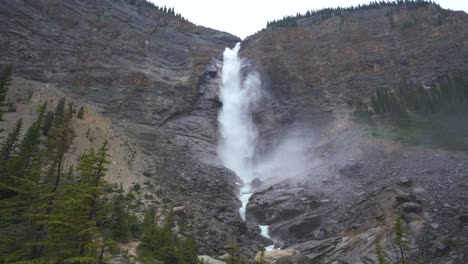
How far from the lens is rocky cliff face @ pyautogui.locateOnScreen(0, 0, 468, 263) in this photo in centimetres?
2856

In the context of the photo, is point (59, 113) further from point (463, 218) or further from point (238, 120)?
point (463, 218)

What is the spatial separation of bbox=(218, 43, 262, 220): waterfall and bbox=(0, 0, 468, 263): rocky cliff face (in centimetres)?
191

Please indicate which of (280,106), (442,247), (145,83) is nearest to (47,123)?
(145,83)

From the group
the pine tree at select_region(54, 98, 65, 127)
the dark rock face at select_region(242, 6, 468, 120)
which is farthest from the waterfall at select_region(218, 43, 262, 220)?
the pine tree at select_region(54, 98, 65, 127)

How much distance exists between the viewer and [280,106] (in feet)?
202

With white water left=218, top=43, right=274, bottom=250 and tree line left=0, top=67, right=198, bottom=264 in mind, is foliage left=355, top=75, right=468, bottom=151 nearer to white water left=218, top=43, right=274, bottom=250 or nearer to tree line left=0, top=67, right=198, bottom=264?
white water left=218, top=43, right=274, bottom=250

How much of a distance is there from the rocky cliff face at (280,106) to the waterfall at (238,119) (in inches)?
75.3

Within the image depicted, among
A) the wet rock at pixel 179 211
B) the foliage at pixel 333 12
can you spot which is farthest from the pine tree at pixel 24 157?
the foliage at pixel 333 12

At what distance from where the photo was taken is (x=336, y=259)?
25.3 meters

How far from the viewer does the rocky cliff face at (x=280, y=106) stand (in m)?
28.6

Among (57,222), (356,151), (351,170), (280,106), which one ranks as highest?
(280,106)

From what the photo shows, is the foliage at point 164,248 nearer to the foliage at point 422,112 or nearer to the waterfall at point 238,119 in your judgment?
the waterfall at point 238,119

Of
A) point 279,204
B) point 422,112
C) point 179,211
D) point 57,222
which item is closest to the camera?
point 57,222

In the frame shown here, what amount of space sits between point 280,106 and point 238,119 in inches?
307
